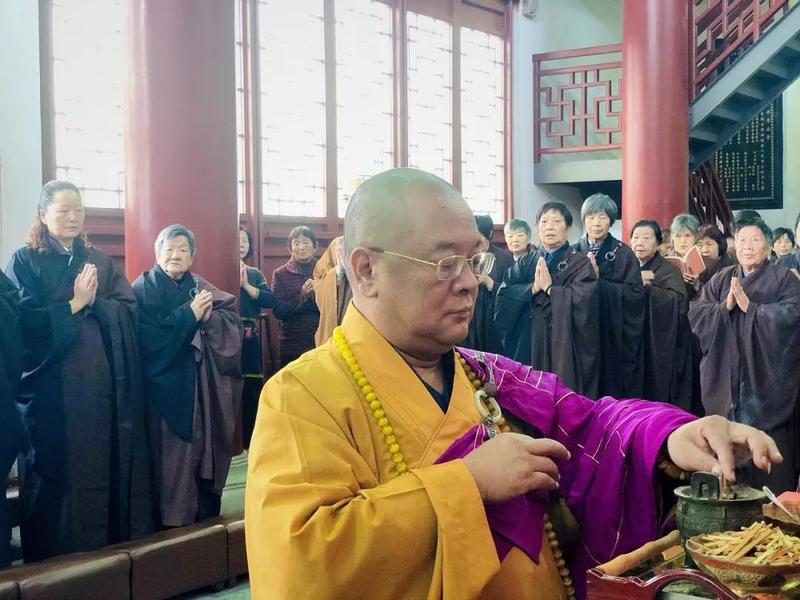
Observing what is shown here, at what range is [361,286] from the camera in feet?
5.09

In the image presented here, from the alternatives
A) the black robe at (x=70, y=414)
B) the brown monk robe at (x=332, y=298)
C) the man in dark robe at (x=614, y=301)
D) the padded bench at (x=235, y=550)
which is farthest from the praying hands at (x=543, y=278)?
the black robe at (x=70, y=414)

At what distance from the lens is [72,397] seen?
3615 millimetres

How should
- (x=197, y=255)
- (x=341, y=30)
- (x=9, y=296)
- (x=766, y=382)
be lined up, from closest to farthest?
(x=9, y=296), (x=766, y=382), (x=197, y=255), (x=341, y=30)

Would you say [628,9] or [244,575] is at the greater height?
[628,9]

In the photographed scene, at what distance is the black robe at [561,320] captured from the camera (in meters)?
5.07

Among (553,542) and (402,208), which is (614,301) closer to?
(553,542)

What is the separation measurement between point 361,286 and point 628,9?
→ 766cm

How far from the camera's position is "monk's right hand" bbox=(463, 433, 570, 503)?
4.38 ft

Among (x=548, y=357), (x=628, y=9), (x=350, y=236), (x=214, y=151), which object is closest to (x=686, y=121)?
(x=628, y=9)

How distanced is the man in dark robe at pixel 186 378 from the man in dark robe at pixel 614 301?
223cm

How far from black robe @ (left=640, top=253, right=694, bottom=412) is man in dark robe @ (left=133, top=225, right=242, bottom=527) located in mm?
2543

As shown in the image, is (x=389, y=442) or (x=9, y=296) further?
(x=9, y=296)

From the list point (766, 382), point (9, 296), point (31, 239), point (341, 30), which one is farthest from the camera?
point (341, 30)

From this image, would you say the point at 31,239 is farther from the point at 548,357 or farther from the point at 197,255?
the point at 548,357
